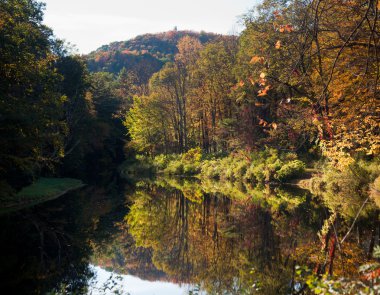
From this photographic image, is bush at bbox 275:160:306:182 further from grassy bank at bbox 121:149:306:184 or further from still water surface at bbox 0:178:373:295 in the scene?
still water surface at bbox 0:178:373:295

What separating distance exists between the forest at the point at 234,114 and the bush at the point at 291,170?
0.10m

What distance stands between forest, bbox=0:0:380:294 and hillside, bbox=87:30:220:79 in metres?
27.1

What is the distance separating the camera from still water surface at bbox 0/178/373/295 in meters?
8.98

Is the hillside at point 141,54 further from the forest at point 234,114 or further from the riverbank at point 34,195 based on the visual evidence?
the riverbank at point 34,195

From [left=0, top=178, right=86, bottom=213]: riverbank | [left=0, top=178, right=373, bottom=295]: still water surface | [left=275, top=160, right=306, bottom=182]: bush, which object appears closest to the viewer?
[left=0, top=178, right=373, bottom=295]: still water surface

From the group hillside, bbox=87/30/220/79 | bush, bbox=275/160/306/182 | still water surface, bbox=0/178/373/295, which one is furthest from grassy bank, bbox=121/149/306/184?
hillside, bbox=87/30/220/79

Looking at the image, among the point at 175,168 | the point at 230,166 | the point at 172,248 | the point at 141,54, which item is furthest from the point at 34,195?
the point at 141,54

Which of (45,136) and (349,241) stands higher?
(45,136)

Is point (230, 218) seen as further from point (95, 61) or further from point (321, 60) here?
point (95, 61)

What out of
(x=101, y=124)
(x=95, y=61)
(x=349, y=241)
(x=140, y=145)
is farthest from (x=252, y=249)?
(x=95, y=61)

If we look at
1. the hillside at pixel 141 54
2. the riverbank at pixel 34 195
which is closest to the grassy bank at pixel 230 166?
the riverbank at pixel 34 195

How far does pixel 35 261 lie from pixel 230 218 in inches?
350

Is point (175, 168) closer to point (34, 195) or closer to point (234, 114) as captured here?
point (234, 114)

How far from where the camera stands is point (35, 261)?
35.2ft
